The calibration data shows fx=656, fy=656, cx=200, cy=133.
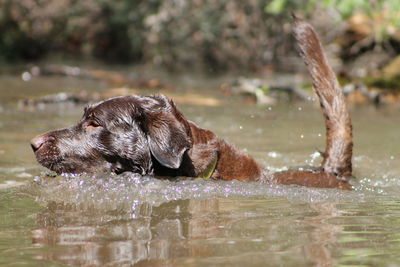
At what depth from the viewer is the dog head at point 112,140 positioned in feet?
18.4

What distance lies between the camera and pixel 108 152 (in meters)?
5.66

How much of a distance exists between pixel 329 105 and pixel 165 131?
1.90 metres

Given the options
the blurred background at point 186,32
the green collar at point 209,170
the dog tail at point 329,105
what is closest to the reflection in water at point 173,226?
the green collar at point 209,170

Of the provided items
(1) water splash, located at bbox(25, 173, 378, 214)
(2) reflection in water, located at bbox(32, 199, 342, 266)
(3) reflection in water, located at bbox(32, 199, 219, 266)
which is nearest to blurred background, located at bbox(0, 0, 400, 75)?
(1) water splash, located at bbox(25, 173, 378, 214)

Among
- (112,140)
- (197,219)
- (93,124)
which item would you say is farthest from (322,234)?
(93,124)

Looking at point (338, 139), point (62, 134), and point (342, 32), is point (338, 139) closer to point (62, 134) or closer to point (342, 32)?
point (62, 134)

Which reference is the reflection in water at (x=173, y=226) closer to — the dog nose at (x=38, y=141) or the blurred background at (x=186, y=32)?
the dog nose at (x=38, y=141)

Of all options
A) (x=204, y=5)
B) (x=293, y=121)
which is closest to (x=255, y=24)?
(x=204, y=5)

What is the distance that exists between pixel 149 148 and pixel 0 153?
2891 millimetres

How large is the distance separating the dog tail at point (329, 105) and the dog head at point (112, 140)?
5.29 feet

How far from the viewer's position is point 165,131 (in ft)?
18.0

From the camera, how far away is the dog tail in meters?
6.34

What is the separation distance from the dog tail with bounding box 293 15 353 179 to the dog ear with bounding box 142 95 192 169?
1.62 metres

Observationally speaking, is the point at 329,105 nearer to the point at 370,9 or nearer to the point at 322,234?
the point at 322,234
